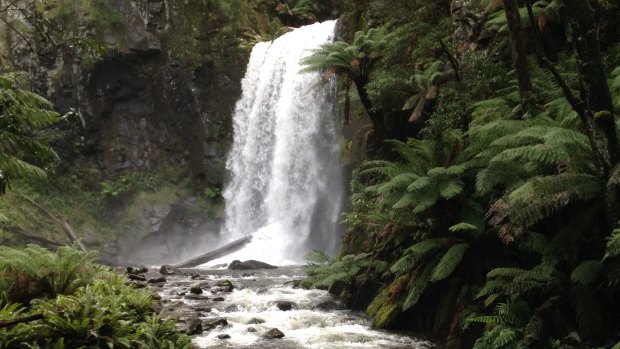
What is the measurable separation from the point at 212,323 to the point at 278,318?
1234 millimetres

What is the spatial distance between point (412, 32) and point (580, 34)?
6.88m

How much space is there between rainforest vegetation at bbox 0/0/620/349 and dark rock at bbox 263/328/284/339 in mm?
1631

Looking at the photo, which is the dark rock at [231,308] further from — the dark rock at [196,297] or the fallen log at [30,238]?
the fallen log at [30,238]

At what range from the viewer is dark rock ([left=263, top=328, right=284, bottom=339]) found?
846 centimetres

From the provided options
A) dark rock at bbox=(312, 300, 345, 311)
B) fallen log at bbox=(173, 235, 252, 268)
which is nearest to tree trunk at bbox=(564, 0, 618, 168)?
dark rock at bbox=(312, 300, 345, 311)

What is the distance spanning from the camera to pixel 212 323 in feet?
29.5

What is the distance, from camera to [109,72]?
2502cm

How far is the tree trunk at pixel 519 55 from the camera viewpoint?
8038 mm

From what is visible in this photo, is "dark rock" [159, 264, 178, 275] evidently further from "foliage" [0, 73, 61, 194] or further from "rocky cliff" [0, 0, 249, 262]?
"foliage" [0, 73, 61, 194]

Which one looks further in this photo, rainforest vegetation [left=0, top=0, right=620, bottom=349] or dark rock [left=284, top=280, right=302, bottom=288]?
dark rock [left=284, top=280, right=302, bottom=288]

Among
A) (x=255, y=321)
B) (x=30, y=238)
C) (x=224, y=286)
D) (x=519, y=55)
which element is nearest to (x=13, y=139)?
(x=255, y=321)

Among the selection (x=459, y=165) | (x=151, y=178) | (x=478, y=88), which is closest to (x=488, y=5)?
(x=478, y=88)

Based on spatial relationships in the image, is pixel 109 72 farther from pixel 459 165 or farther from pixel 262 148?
pixel 459 165

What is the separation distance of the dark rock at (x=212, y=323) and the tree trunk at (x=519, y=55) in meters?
5.79
